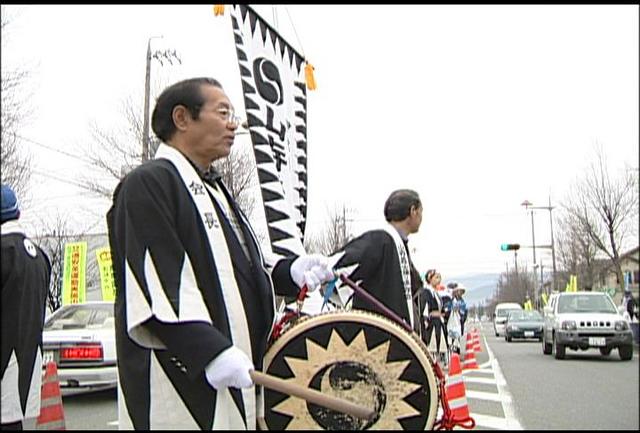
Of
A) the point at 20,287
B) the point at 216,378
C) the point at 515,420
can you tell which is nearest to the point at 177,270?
the point at 216,378

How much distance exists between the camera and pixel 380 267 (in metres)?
4.08

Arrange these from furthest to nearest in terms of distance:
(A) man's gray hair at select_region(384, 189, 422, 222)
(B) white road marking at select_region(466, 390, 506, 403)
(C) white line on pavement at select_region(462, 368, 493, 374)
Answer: (C) white line on pavement at select_region(462, 368, 493, 374) < (B) white road marking at select_region(466, 390, 506, 403) < (A) man's gray hair at select_region(384, 189, 422, 222)

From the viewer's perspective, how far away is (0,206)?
3.57 m

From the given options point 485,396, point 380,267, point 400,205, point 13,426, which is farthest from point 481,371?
point 13,426

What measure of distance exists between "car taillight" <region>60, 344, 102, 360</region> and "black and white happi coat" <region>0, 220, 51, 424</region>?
4982mm

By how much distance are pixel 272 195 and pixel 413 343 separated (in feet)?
11.6

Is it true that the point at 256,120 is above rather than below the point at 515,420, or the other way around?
above

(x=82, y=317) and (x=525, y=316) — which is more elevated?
(x=82, y=317)

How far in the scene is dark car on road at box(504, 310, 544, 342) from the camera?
23203mm

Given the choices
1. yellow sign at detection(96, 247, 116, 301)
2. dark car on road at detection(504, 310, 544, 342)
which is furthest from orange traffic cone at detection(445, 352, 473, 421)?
dark car on road at detection(504, 310, 544, 342)

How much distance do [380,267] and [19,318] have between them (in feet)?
5.94

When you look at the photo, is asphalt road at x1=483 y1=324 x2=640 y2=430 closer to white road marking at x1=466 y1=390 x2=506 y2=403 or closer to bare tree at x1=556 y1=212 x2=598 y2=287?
white road marking at x1=466 y1=390 x2=506 y2=403

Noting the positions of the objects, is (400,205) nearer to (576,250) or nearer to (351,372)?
(351,372)

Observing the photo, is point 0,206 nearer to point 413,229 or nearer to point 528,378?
point 413,229
